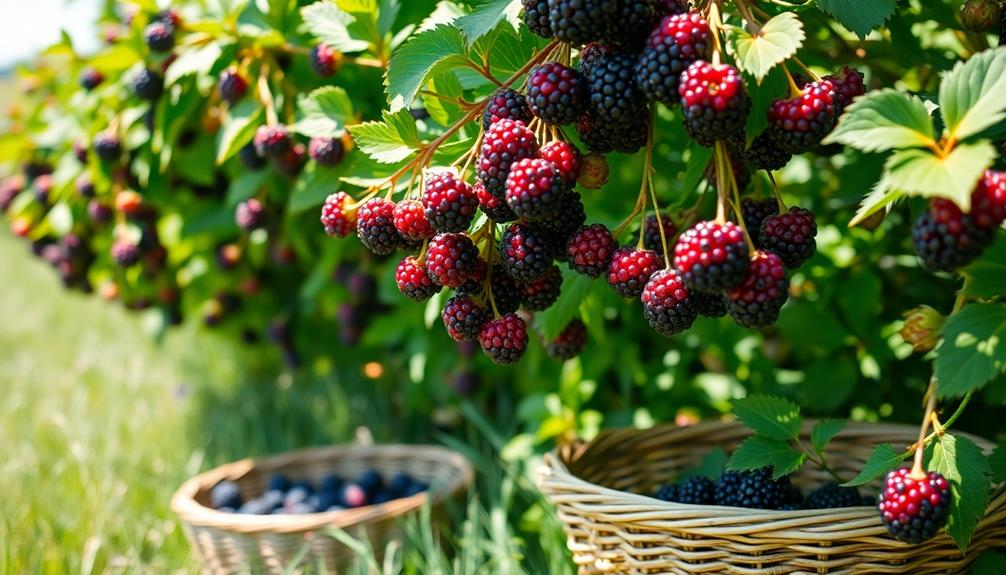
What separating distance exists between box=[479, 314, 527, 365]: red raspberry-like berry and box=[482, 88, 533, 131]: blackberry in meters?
0.24

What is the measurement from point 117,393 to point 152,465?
2.70ft

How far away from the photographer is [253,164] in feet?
6.36

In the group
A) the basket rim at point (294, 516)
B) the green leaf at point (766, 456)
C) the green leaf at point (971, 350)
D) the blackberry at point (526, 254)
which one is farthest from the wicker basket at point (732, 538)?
the basket rim at point (294, 516)

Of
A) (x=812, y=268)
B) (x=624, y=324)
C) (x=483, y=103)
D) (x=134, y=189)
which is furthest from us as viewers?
(x=134, y=189)

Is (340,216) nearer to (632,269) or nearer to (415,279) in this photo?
(415,279)

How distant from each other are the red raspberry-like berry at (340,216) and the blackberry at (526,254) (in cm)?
27

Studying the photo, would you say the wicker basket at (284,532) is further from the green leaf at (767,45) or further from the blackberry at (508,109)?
the green leaf at (767,45)

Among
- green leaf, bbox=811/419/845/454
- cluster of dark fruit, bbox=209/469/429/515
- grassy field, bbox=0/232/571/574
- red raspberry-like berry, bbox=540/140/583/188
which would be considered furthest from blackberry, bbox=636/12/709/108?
cluster of dark fruit, bbox=209/469/429/515

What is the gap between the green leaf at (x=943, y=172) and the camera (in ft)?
2.67

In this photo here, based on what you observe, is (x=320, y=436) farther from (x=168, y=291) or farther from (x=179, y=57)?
(x=179, y=57)

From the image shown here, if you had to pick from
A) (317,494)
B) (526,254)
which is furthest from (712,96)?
(317,494)

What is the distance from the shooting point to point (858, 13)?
1.06 metres

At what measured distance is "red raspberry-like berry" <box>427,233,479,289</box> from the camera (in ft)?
3.48

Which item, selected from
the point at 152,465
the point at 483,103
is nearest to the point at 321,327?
the point at 152,465
